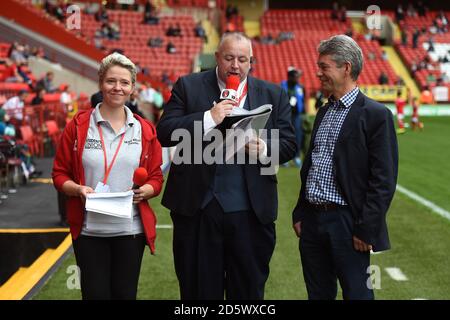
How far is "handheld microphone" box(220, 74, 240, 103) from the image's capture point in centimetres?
307

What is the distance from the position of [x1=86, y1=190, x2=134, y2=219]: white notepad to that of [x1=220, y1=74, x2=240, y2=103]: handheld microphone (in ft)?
2.40

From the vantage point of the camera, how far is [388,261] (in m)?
6.30

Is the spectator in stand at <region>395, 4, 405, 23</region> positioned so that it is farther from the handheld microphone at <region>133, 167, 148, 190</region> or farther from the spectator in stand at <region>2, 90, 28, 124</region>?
the handheld microphone at <region>133, 167, 148, 190</region>

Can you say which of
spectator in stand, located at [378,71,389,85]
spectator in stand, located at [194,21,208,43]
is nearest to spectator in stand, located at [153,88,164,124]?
spectator in stand, located at [194,21,208,43]

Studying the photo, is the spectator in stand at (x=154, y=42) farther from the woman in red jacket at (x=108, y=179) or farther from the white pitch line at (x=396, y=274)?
the woman in red jacket at (x=108, y=179)

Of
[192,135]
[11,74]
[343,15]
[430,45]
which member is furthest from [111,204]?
[343,15]

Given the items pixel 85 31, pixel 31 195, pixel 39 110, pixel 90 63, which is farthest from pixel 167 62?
pixel 31 195

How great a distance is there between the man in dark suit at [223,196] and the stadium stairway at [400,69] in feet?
113

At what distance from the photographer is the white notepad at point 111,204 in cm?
336

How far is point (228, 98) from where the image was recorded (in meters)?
3.08

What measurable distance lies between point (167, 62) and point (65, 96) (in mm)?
16940

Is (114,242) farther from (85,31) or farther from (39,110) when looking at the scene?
(85,31)

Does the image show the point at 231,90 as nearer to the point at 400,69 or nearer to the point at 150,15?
the point at 150,15

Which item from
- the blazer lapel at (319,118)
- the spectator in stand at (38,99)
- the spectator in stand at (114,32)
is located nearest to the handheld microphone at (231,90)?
the blazer lapel at (319,118)
